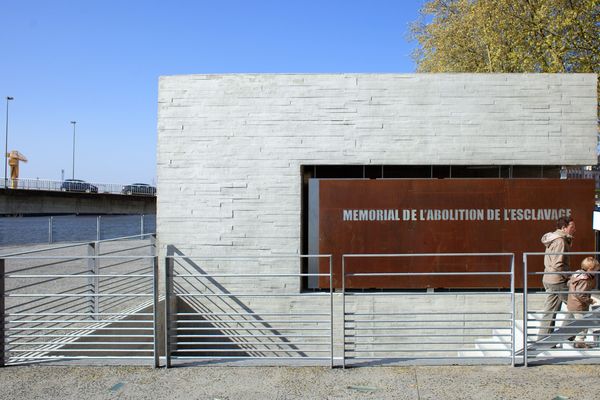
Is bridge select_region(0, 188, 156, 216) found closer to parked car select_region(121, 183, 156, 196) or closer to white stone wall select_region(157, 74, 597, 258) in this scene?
parked car select_region(121, 183, 156, 196)

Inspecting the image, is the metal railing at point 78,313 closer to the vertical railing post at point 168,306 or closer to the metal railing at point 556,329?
the vertical railing post at point 168,306

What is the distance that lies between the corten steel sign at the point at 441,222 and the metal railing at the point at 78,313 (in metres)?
3.22

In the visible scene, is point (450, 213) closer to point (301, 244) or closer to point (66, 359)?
point (301, 244)

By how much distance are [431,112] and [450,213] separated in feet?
5.75

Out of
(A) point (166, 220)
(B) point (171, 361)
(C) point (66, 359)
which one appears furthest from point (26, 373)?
(A) point (166, 220)

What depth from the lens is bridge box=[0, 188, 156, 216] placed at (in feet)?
114

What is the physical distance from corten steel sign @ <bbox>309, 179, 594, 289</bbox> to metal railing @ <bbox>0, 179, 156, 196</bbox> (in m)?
32.5

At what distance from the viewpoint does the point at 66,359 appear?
562 centimetres

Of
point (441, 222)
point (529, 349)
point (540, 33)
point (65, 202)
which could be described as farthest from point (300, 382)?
point (65, 202)

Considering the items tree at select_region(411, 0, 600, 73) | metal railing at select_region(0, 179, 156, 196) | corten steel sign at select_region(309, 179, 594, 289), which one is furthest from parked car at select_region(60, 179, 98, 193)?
corten steel sign at select_region(309, 179, 594, 289)

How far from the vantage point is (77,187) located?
3991 centimetres

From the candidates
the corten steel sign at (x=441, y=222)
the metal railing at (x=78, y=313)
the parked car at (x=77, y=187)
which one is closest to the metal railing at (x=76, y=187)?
the parked car at (x=77, y=187)

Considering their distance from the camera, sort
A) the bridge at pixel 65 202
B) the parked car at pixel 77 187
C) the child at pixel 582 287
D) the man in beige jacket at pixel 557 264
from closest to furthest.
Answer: the child at pixel 582 287
the man in beige jacket at pixel 557 264
the bridge at pixel 65 202
the parked car at pixel 77 187

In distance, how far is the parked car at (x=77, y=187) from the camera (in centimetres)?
3853
